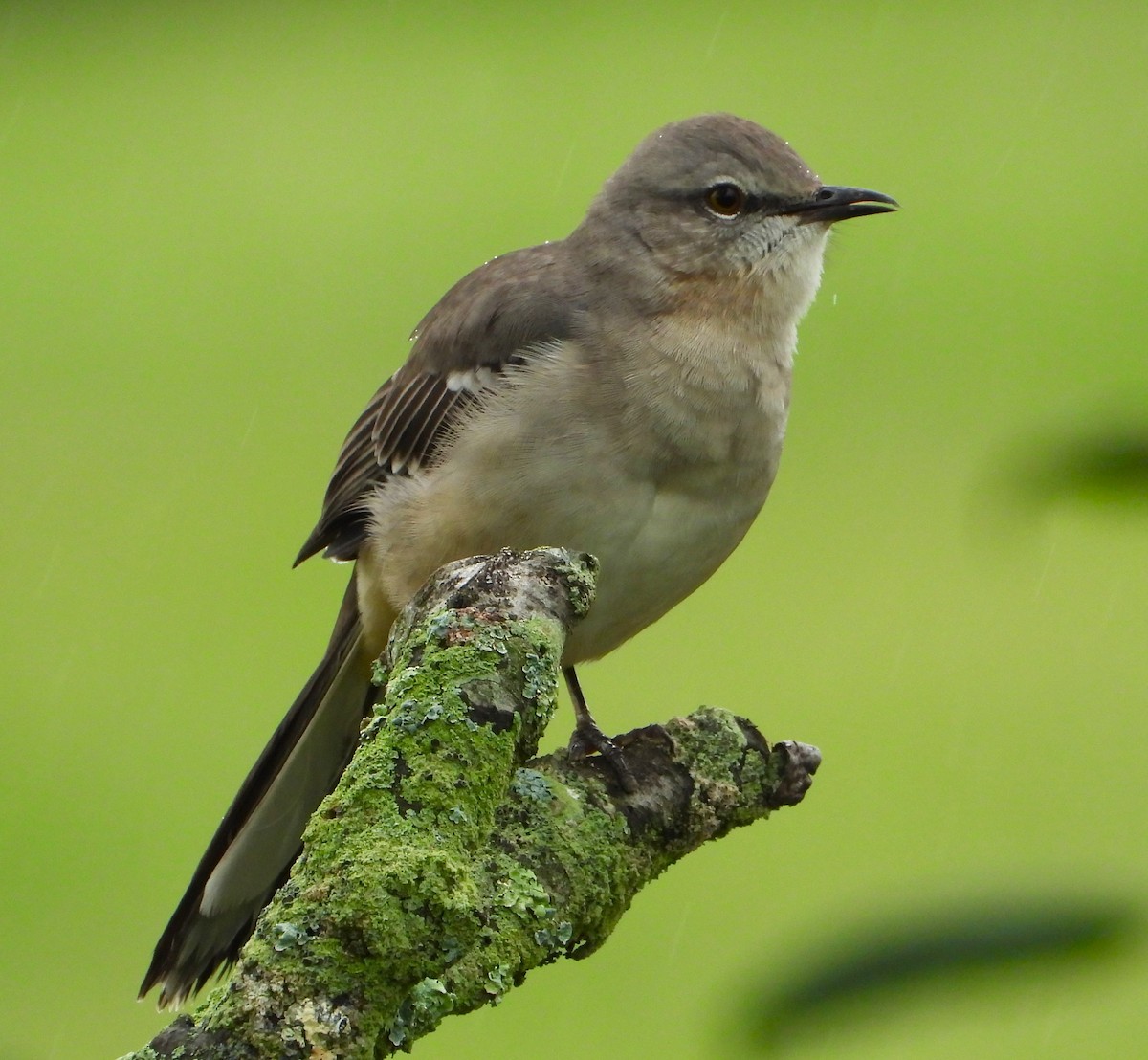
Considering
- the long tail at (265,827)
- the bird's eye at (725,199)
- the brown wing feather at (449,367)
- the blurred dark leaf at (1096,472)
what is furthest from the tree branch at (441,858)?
the bird's eye at (725,199)

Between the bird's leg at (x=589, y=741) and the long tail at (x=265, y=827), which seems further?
the long tail at (x=265, y=827)

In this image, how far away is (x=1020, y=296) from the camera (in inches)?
335

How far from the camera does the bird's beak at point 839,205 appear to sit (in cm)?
309

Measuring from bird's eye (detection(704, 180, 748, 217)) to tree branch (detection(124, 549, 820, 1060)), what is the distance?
181cm

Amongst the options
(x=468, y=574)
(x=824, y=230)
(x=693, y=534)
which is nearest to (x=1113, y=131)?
(x=824, y=230)

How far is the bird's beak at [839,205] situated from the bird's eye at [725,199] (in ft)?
0.35

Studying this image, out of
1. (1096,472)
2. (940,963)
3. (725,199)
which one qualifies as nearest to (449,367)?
(725,199)

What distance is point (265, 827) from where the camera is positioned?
8.09 ft

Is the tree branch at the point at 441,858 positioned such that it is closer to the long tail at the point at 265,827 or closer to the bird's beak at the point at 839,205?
the long tail at the point at 265,827

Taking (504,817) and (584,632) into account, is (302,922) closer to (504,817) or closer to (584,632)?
(504,817)

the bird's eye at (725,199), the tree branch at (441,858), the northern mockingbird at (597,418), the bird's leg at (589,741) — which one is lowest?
the tree branch at (441,858)

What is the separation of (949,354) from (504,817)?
711cm

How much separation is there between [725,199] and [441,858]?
2317 mm

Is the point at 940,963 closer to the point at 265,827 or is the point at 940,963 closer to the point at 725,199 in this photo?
the point at 265,827
